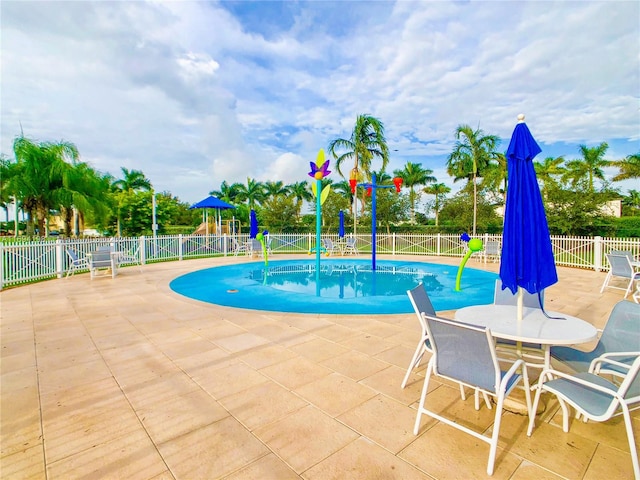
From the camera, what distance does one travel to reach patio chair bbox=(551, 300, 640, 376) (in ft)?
8.04

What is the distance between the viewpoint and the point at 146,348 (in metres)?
4.05

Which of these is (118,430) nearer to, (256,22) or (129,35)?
(129,35)

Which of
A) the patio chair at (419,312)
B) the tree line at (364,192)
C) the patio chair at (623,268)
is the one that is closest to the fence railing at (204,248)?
the tree line at (364,192)

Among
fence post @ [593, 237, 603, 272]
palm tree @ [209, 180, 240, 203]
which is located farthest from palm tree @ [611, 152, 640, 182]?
palm tree @ [209, 180, 240, 203]

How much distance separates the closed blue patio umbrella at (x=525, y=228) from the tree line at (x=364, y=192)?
360 inches

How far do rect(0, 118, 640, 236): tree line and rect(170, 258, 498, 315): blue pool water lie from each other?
3701 mm

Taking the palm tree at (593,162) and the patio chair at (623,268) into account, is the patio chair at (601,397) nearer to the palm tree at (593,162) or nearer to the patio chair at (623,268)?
the patio chair at (623,268)

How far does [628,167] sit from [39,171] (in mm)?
35203

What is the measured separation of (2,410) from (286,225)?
19.9 metres

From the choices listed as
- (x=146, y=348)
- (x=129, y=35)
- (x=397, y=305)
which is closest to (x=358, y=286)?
(x=397, y=305)

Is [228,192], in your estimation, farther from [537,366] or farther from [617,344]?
[617,344]

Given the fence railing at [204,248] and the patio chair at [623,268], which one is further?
the fence railing at [204,248]

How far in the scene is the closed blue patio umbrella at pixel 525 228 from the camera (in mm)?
2711

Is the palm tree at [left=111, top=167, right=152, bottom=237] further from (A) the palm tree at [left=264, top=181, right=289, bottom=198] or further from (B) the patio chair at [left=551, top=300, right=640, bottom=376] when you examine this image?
(B) the patio chair at [left=551, top=300, right=640, bottom=376]
